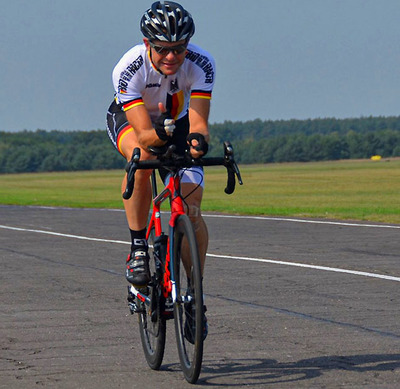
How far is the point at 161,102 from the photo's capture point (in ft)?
19.5

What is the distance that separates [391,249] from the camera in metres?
12.4

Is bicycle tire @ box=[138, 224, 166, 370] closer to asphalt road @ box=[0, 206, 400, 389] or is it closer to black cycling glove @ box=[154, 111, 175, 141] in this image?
asphalt road @ box=[0, 206, 400, 389]

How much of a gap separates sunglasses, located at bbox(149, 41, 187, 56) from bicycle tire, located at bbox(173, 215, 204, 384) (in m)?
1.04

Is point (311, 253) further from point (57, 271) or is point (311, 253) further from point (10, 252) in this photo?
point (10, 252)

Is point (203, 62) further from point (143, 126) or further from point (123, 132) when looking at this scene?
point (123, 132)

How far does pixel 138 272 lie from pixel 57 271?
16.8 ft

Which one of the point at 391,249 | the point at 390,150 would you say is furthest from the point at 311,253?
the point at 390,150

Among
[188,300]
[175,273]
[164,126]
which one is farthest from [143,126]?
[188,300]

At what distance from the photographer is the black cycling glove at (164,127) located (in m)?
5.39

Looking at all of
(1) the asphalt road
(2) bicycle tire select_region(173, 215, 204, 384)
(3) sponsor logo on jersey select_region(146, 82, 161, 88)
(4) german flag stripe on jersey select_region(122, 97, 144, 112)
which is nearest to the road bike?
(2) bicycle tire select_region(173, 215, 204, 384)

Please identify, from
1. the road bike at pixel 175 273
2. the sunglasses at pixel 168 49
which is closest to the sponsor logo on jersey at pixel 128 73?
the sunglasses at pixel 168 49

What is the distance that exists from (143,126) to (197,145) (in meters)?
0.55

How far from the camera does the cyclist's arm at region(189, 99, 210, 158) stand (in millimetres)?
5586

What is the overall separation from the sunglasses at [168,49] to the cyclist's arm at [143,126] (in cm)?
39
